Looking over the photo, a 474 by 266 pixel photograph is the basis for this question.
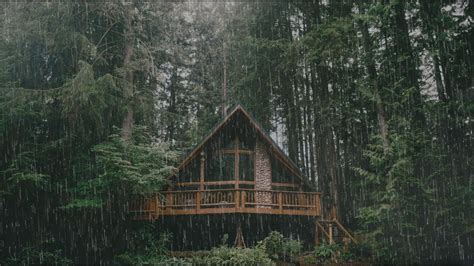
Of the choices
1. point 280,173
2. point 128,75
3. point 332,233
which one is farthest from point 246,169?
point 128,75

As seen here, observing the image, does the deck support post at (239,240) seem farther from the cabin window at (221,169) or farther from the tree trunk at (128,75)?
→ the tree trunk at (128,75)

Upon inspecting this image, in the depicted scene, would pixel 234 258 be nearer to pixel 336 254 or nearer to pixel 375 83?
pixel 336 254

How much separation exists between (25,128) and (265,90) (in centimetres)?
1236

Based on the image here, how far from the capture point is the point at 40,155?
17.1 meters

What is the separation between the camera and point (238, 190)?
56.7 ft

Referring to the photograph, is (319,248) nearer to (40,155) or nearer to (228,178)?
(228,178)

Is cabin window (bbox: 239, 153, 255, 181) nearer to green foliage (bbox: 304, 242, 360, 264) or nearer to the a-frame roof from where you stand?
the a-frame roof

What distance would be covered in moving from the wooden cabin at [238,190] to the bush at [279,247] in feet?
3.53

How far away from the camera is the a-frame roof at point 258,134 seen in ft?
59.0

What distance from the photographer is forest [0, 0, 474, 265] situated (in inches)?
618

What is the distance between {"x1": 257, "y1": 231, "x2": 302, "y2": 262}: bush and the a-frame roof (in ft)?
10.5

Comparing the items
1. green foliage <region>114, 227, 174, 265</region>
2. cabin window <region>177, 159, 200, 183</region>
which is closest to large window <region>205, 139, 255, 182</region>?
cabin window <region>177, 159, 200, 183</region>

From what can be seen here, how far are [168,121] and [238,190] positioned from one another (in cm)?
666

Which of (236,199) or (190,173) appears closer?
(236,199)
